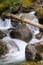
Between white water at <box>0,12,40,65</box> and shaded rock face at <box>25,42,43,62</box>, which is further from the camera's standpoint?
white water at <box>0,12,40,65</box>

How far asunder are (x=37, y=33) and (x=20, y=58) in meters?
2.36

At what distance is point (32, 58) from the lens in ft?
20.8

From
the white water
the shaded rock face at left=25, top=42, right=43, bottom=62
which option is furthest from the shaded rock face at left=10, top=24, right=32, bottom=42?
the shaded rock face at left=25, top=42, right=43, bottom=62

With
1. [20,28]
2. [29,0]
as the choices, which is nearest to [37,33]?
[20,28]

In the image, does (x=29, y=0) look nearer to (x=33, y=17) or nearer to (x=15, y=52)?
(x=33, y=17)

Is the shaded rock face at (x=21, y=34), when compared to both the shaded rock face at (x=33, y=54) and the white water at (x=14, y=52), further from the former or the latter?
the shaded rock face at (x=33, y=54)

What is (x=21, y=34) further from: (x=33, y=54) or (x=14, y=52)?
(x=33, y=54)

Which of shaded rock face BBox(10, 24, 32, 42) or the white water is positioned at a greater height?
shaded rock face BBox(10, 24, 32, 42)

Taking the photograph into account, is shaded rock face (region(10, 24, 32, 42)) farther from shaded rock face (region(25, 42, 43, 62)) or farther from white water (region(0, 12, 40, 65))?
shaded rock face (region(25, 42, 43, 62))

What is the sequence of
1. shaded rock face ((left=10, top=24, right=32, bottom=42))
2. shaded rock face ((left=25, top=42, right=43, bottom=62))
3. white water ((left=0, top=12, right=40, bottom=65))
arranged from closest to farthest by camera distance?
shaded rock face ((left=25, top=42, right=43, bottom=62))
white water ((left=0, top=12, right=40, bottom=65))
shaded rock face ((left=10, top=24, right=32, bottom=42))

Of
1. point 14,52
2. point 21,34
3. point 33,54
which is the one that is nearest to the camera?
point 33,54

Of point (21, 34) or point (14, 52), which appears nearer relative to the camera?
point (14, 52)

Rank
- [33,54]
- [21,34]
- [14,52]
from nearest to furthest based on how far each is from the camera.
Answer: [33,54] → [14,52] → [21,34]

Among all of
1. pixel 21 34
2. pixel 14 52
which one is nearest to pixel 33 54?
pixel 14 52
